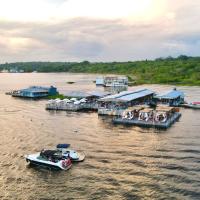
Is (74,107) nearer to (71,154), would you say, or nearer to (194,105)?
(194,105)

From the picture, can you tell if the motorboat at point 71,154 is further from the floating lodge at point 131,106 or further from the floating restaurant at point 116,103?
the floating restaurant at point 116,103

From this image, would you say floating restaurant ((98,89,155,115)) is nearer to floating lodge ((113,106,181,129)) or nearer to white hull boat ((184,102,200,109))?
floating lodge ((113,106,181,129))

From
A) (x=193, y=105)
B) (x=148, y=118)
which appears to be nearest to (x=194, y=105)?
(x=193, y=105)

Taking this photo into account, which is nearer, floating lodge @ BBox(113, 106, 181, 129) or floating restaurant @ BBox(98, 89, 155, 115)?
floating lodge @ BBox(113, 106, 181, 129)

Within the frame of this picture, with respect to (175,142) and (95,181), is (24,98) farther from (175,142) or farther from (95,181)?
(95,181)

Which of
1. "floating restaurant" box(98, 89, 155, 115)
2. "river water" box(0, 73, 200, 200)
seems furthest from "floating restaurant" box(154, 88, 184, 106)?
"river water" box(0, 73, 200, 200)
